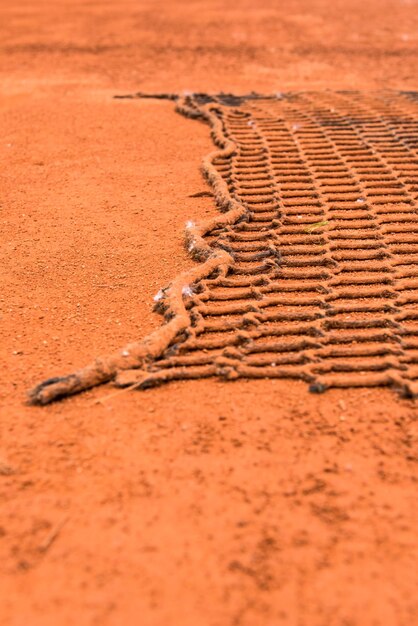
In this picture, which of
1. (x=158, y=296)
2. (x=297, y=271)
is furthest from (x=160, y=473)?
(x=297, y=271)

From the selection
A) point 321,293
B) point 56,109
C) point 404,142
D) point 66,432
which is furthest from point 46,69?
point 66,432

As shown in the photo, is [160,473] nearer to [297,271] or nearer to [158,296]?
[158,296]

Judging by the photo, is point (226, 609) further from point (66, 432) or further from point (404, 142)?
point (404, 142)

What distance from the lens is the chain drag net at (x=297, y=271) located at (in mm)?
1945

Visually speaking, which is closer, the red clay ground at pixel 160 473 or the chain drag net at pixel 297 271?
the red clay ground at pixel 160 473

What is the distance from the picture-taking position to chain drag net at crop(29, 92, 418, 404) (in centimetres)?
195

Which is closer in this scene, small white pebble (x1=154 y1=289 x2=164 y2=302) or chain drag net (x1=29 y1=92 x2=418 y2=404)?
chain drag net (x1=29 y1=92 x2=418 y2=404)

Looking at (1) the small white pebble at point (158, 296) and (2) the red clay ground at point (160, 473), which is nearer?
(2) the red clay ground at point (160, 473)

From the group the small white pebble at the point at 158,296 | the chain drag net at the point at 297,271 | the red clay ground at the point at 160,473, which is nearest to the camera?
the red clay ground at the point at 160,473

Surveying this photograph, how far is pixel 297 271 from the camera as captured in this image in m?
2.52

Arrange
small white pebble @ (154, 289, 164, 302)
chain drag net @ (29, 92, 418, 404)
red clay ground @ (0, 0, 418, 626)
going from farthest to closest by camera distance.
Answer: small white pebble @ (154, 289, 164, 302), chain drag net @ (29, 92, 418, 404), red clay ground @ (0, 0, 418, 626)

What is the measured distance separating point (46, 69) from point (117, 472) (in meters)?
5.63

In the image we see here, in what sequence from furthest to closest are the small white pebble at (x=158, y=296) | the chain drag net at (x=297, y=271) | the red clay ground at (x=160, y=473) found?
the small white pebble at (x=158, y=296), the chain drag net at (x=297, y=271), the red clay ground at (x=160, y=473)

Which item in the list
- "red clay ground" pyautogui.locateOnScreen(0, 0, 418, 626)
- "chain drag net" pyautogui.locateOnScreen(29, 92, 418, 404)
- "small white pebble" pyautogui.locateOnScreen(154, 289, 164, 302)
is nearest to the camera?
"red clay ground" pyautogui.locateOnScreen(0, 0, 418, 626)
